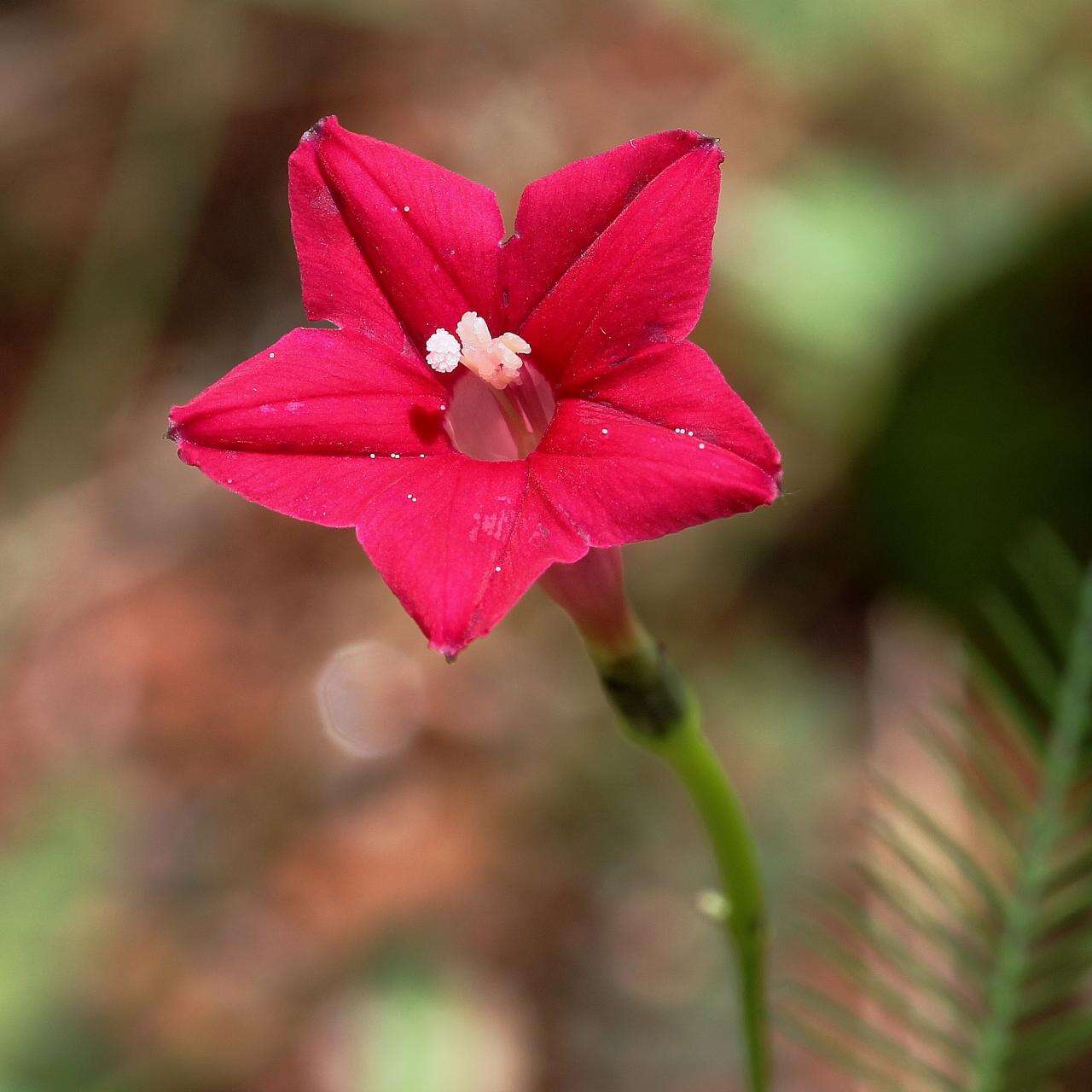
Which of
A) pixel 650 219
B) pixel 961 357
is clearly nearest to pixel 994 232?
pixel 961 357

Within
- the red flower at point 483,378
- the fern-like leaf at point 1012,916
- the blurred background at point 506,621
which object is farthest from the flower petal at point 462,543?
the blurred background at point 506,621

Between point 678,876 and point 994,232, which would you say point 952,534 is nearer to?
point 994,232

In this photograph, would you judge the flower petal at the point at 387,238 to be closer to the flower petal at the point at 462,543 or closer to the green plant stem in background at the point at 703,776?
the flower petal at the point at 462,543

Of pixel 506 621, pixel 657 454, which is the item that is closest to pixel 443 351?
pixel 657 454

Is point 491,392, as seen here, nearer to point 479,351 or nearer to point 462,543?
point 479,351

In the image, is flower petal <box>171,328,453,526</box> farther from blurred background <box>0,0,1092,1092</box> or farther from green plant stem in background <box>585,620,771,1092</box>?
blurred background <box>0,0,1092,1092</box>

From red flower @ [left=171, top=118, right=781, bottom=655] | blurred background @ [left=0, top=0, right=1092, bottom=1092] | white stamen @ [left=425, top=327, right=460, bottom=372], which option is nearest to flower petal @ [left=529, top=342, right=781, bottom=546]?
red flower @ [left=171, top=118, right=781, bottom=655]
